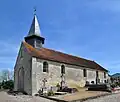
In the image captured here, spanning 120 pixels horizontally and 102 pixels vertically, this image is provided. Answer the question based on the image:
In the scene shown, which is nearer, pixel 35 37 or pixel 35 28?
pixel 35 37

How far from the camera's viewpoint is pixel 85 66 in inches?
1704

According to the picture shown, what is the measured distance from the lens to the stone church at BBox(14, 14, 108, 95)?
32.7 metres

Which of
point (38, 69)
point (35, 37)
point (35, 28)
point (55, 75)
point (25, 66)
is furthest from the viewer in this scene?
point (35, 28)

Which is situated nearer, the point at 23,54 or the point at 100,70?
the point at 23,54

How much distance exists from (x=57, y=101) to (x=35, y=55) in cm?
1093

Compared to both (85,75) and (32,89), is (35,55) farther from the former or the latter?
(85,75)

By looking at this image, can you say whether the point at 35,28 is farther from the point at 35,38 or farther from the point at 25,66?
the point at 25,66

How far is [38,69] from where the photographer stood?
109ft

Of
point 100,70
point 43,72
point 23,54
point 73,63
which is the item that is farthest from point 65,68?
point 100,70

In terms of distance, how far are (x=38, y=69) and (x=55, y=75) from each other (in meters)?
3.73

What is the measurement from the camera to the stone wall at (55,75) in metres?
32.6

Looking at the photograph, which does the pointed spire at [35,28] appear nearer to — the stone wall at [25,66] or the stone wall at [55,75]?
the stone wall at [25,66]

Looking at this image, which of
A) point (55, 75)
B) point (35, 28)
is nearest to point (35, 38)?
point (35, 28)

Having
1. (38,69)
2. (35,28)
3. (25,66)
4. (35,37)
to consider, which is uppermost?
(35,28)
